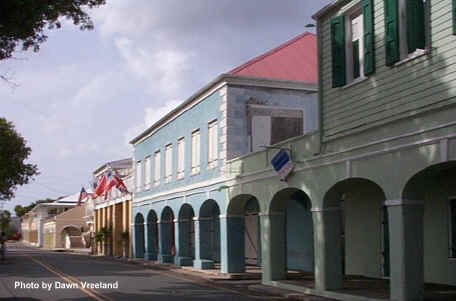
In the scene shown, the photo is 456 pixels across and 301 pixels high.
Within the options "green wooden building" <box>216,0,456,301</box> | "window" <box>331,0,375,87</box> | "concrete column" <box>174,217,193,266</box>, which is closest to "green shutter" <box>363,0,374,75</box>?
"green wooden building" <box>216,0,456,301</box>

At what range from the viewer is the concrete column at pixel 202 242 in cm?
2377

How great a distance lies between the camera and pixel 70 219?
2734 inches

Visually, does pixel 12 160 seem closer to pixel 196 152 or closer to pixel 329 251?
pixel 196 152

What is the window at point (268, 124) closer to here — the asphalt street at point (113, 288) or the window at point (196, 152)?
the window at point (196, 152)

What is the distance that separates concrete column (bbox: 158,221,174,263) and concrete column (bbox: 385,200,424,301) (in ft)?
59.8

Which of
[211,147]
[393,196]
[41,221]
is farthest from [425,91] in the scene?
[41,221]

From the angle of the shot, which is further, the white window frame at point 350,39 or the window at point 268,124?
the window at point 268,124

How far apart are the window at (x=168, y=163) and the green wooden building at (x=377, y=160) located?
8.51 m

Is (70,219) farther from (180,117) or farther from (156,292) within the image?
(156,292)

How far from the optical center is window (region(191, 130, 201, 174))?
80.0 feet

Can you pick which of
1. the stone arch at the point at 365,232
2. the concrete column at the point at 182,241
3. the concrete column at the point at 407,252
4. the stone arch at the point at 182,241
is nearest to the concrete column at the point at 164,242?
the stone arch at the point at 182,241

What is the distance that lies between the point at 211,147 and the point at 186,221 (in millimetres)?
4580

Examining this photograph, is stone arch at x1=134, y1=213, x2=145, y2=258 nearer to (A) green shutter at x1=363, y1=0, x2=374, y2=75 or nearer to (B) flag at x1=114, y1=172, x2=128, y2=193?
(B) flag at x1=114, y1=172, x2=128, y2=193

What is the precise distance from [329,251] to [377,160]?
9.72 ft
